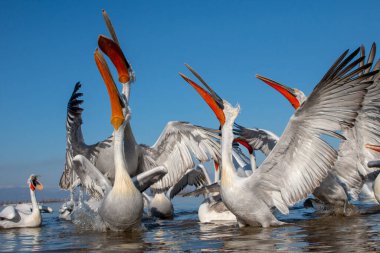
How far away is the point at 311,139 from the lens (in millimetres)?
5953

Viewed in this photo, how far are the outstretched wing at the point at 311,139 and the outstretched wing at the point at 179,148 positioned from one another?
215 centimetres

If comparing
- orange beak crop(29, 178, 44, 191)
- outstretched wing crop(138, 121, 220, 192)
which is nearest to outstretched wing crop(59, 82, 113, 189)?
outstretched wing crop(138, 121, 220, 192)

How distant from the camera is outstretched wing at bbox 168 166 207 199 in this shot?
10712mm

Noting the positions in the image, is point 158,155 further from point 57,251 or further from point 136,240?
point 57,251

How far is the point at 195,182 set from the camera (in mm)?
10984

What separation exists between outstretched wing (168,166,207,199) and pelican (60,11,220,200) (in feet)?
7.45

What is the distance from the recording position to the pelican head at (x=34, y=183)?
10.8m

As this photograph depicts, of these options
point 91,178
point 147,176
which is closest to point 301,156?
point 147,176

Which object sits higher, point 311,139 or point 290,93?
point 290,93

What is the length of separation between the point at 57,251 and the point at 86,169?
207 cm

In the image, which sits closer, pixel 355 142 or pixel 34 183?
pixel 355 142

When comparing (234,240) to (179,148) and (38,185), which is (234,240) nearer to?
(179,148)

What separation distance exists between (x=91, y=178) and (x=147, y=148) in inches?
62.9

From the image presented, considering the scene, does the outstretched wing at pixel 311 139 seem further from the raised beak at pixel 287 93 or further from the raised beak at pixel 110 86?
the raised beak at pixel 287 93
